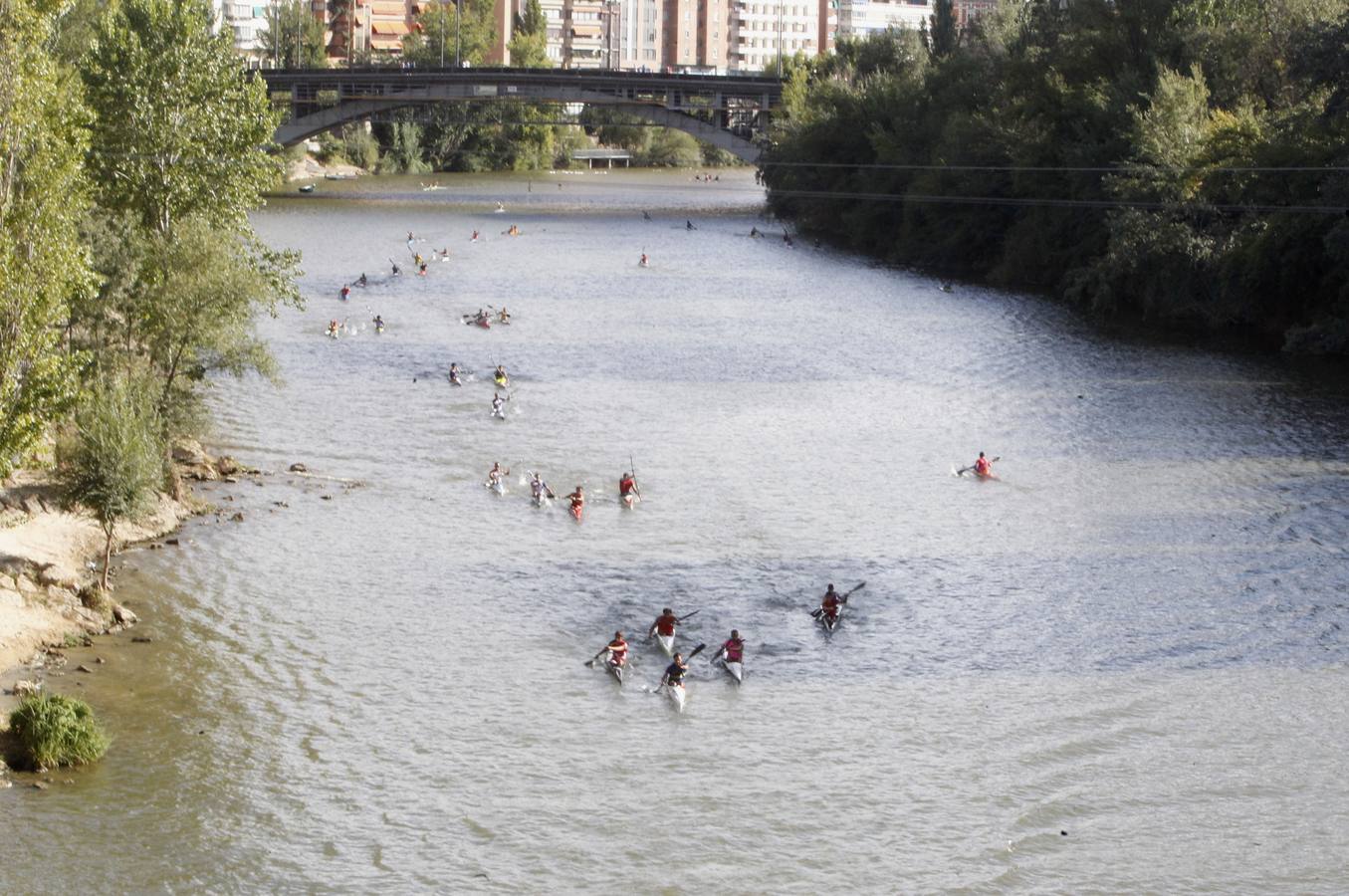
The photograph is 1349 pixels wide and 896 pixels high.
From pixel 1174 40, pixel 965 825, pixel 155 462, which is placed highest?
pixel 1174 40

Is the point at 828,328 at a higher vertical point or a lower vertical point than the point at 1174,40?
lower

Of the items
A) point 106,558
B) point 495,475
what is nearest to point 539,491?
point 495,475

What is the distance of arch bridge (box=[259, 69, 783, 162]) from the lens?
131875mm

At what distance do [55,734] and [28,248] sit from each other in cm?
845

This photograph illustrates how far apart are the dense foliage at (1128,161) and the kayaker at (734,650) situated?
113 feet

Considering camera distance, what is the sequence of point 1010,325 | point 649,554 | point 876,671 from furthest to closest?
point 1010,325, point 649,554, point 876,671

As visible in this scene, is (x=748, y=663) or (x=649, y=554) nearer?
(x=748, y=663)

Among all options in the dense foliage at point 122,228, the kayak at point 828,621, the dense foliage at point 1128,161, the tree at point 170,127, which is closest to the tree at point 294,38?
the dense foliage at point 1128,161

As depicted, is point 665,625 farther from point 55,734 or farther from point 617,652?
point 55,734

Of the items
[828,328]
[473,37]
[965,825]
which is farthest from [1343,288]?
[473,37]

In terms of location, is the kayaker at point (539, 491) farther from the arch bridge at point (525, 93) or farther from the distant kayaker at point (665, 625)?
the arch bridge at point (525, 93)

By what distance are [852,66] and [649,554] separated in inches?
3650

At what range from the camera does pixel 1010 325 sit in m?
71.2

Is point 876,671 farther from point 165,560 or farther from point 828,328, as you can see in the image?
point 828,328
